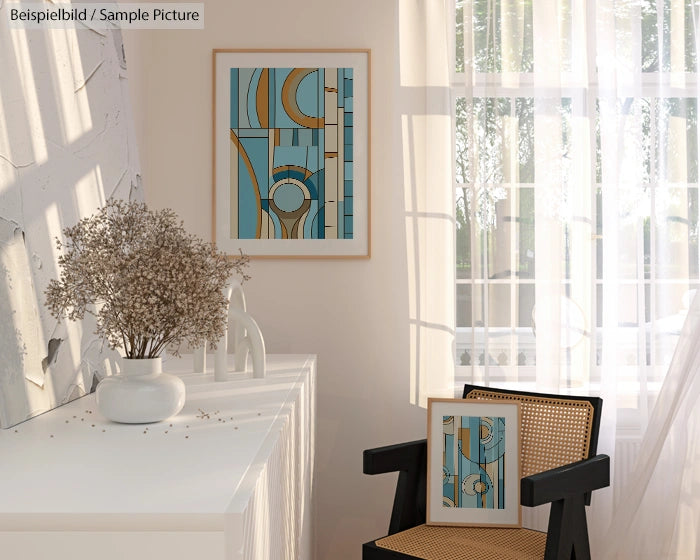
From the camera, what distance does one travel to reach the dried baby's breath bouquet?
1.17 meters

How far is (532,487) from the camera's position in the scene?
5.40 feet

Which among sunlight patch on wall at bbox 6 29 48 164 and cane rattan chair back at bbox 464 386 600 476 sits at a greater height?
sunlight patch on wall at bbox 6 29 48 164

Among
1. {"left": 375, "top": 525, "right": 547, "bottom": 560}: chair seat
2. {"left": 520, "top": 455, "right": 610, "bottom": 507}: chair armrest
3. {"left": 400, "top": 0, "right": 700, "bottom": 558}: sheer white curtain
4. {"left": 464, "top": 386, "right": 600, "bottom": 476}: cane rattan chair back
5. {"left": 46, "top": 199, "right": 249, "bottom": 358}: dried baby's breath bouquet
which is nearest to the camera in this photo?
{"left": 46, "top": 199, "right": 249, "bottom": 358}: dried baby's breath bouquet

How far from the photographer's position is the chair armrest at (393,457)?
6.34ft

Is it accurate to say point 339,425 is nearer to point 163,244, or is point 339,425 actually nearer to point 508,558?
point 508,558

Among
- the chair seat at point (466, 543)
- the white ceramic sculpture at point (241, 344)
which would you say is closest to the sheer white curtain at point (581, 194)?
the chair seat at point (466, 543)

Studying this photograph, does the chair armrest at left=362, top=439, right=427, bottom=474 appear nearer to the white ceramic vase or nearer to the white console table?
the white console table

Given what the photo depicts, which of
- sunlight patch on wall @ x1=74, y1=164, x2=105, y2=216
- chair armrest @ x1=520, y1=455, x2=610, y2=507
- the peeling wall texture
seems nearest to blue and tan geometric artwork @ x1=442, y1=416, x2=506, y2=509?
chair armrest @ x1=520, y1=455, x2=610, y2=507

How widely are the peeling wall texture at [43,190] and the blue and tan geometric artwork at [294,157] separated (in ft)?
2.50

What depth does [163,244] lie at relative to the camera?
1205 mm

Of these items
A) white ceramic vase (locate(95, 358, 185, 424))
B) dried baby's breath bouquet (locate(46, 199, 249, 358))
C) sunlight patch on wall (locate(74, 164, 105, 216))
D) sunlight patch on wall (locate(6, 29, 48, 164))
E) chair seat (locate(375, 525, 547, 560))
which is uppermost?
sunlight patch on wall (locate(6, 29, 48, 164))

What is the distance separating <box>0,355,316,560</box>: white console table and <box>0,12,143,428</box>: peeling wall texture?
0.27 ft

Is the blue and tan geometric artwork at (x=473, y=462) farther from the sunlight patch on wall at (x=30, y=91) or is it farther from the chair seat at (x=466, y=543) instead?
the sunlight patch on wall at (x=30, y=91)

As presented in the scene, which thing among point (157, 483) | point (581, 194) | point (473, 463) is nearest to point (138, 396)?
point (157, 483)
